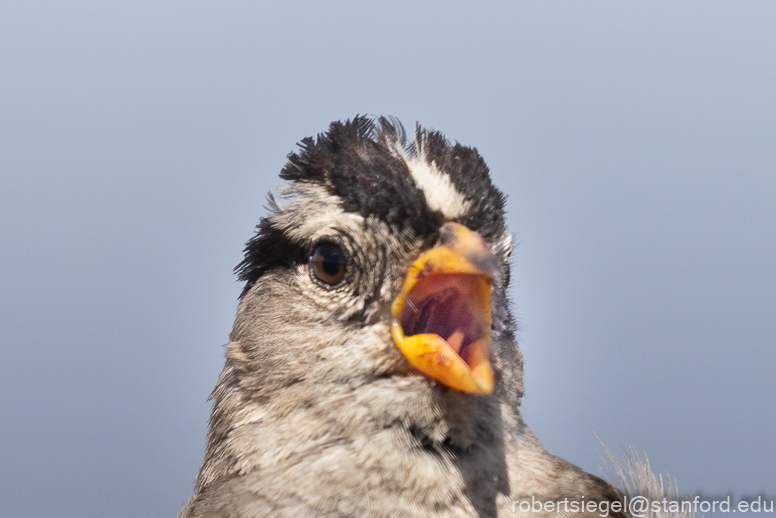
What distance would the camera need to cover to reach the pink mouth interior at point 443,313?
131 cm

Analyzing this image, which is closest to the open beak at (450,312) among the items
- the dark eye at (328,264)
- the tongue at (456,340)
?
the tongue at (456,340)

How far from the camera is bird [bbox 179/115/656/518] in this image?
129cm

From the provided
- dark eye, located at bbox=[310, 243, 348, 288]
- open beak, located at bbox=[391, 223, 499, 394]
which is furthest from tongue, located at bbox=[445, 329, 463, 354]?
dark eye, located at bbox=[310, 243, 348, 288]

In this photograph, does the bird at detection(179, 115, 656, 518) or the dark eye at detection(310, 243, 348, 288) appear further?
the dark eye at detection(310, 243, 348, 288)

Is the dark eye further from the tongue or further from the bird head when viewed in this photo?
the tongue

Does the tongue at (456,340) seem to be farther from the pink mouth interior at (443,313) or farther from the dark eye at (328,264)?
the dark eye at (328,264)

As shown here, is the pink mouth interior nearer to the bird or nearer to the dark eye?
the bird

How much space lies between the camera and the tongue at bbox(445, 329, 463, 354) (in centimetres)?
131

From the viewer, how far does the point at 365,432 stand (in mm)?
1313

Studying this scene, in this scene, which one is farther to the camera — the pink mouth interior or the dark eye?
the dark eye

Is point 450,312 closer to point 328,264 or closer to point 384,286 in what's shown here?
point 384,286

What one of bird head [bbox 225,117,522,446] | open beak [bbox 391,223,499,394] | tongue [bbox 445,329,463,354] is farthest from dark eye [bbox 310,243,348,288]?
tongue [bbox 445,329,463,354]

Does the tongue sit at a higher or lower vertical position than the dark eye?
lower

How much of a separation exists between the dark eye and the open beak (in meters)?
0.17
